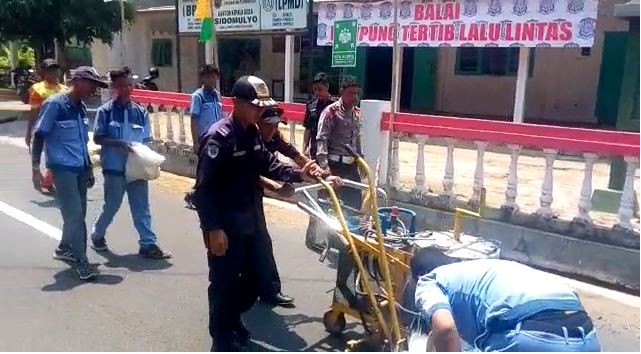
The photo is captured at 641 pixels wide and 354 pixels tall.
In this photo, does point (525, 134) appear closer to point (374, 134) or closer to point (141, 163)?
point (374, 134)

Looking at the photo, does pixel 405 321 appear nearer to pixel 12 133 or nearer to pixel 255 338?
pixel 255 338

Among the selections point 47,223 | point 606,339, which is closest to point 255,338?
point 606,339

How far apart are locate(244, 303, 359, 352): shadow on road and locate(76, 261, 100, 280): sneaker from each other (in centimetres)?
137

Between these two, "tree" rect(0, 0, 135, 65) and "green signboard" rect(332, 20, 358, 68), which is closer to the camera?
"green signboard" rect(332, 20, 358, 68)

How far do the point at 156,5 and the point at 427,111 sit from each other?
8.97 m

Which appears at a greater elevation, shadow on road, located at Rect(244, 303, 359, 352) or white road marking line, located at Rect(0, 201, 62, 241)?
shadow on road, located at Rect(244, 303, 359, 352)

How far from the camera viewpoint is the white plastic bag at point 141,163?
539cm

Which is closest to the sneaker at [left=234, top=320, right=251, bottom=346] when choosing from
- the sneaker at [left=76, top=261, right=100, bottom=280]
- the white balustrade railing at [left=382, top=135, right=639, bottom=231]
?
the sneaker at [left=76, top=261, right=100, bottom=280]

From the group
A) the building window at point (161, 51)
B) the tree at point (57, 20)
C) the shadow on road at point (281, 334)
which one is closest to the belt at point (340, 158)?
the shadow on road at point (281, 334)

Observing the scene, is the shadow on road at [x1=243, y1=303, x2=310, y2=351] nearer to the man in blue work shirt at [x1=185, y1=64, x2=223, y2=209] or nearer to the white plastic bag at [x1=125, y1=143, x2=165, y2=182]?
the white plastic bag at [x1=125, y1=143, x2=165, y2=182]

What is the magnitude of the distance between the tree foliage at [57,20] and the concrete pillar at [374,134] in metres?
13.7

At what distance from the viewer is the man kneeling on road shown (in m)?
3.97

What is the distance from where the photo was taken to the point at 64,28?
17.7m

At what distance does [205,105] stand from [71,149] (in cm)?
181
